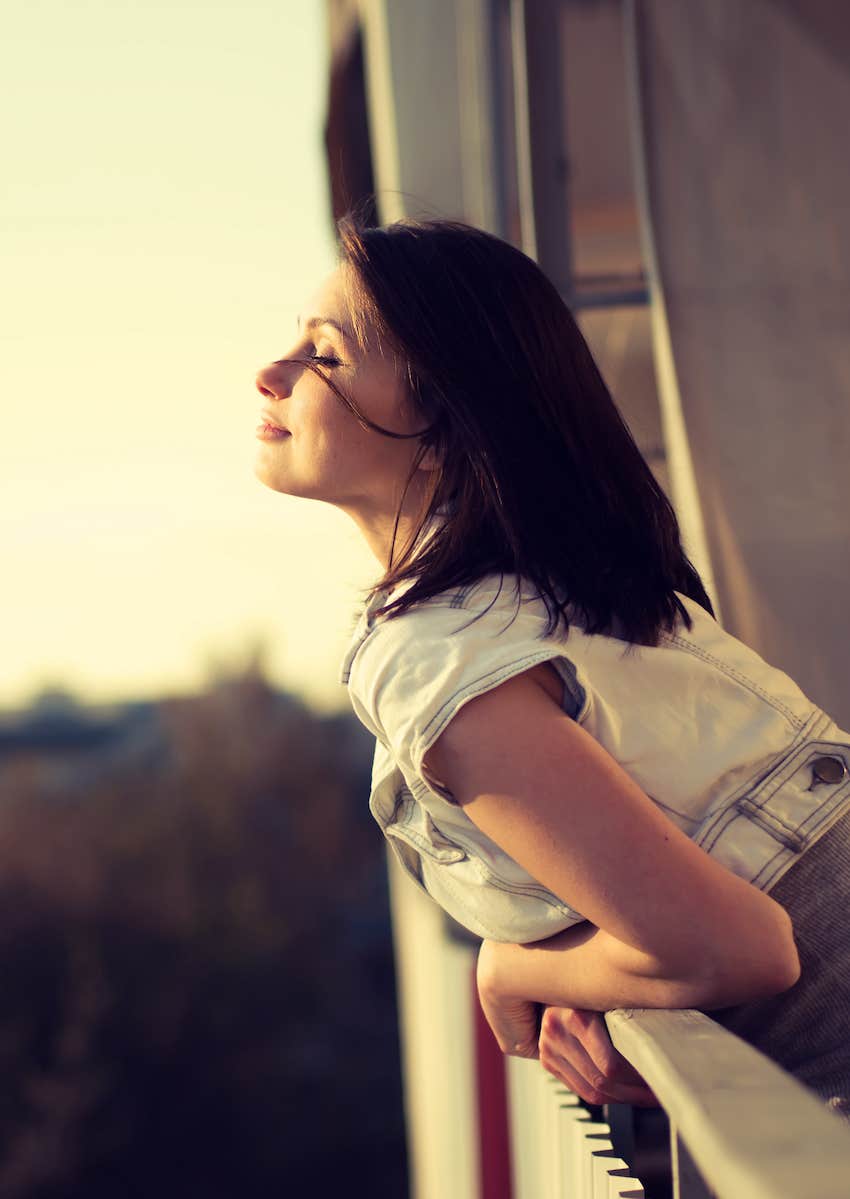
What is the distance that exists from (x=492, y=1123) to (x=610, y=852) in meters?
3.57

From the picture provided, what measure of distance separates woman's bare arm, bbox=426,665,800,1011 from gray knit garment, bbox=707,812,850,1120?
123 mm

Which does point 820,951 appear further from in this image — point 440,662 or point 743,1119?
point 743,1119

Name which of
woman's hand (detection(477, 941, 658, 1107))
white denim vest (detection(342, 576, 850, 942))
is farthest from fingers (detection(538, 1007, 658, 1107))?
white denim vest (detection(342, 576, 850, 942))

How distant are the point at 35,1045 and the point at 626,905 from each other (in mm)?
28581

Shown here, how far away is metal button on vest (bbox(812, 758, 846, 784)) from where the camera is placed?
4.25ft

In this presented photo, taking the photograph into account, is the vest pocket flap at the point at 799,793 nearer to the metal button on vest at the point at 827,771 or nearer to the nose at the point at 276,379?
the metal button on vest at the point at 827,771

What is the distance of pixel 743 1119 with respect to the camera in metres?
0.71

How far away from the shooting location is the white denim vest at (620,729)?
3.88ft

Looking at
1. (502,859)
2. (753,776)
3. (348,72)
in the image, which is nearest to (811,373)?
(753,776)

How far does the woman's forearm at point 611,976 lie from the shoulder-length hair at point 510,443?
11.8 inches

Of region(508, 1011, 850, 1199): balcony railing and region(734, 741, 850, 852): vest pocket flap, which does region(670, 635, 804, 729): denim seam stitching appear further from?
region(508, 1011, 850, 1199): balcony railing

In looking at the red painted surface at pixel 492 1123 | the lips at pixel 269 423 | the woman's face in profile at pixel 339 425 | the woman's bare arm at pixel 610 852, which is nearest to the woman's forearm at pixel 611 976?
the woman's bare arm at pixel 610 852

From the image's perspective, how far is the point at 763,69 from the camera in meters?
2.25

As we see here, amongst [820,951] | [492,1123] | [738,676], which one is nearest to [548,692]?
[738,676]
